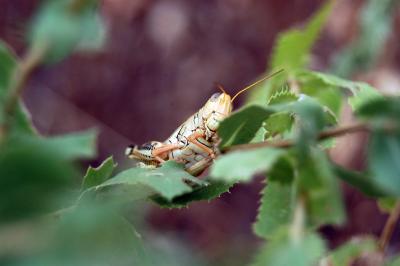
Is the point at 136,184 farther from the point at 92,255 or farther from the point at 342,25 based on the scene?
the point at 342,25

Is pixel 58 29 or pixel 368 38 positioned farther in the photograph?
pixel 368 38

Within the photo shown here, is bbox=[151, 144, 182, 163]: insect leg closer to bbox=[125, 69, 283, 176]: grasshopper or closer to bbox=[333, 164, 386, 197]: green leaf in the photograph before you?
bbox=[125, 69, 283, 176]: grasshopper

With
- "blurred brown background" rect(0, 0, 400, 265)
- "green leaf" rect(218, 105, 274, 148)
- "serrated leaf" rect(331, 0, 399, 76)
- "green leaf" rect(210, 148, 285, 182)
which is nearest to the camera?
"green leaf" rect(210, 148, 285, 182)

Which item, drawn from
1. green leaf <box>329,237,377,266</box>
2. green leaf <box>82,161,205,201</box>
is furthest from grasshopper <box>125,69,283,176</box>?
green leaf <box>82,161,205,201</box>

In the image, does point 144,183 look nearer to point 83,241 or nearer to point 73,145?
point 73,145

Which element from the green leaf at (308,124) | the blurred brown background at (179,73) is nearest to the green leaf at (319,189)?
the green leaf at (308,124)

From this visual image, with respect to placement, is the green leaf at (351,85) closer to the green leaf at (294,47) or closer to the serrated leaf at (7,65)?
the green leaf at (294,47)

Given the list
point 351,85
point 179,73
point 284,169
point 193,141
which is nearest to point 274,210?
point 284,169
